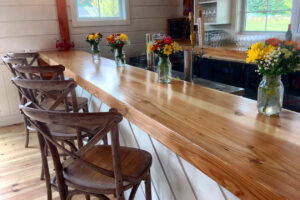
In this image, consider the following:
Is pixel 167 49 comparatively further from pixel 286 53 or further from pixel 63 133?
pixel 63 133

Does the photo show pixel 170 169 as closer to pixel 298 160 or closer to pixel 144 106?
pixel 144 106

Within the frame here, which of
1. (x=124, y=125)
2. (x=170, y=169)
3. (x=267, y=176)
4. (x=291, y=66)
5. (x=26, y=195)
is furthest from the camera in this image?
(x=26, y=195)

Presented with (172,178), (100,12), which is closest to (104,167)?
(172,178)

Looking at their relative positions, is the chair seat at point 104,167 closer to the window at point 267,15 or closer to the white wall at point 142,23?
the window at point 267,15

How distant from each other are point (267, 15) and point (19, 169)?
3.47 meters

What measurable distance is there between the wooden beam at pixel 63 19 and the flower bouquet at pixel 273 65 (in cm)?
334

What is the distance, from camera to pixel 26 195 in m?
2.15

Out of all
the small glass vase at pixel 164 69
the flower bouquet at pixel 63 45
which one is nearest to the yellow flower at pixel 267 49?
the small glass vase at pixel 164 69

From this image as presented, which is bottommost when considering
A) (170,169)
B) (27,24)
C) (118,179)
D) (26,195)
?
(26,195)

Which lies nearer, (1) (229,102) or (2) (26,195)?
(1) (229,102)

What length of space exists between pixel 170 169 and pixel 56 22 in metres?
3.22

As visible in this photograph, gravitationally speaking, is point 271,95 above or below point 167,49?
below

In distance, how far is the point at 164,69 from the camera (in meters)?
1.67

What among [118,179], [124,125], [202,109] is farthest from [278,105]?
[124,125]
